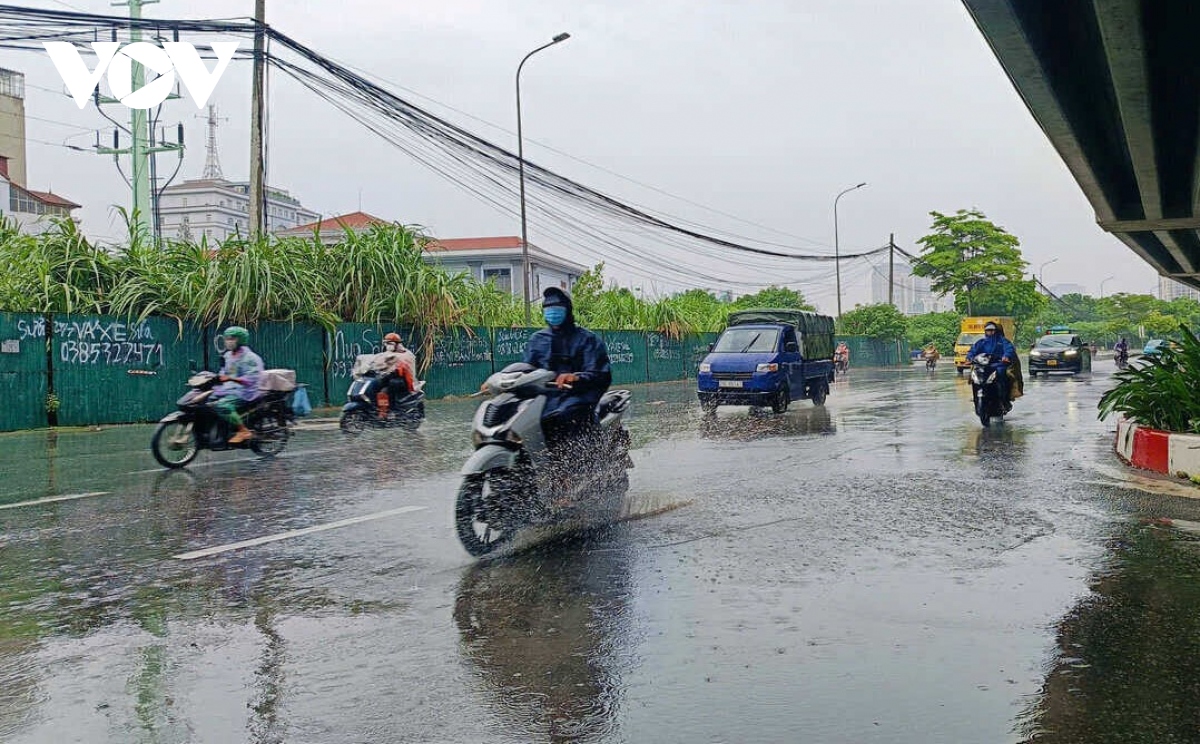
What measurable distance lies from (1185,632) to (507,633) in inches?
119

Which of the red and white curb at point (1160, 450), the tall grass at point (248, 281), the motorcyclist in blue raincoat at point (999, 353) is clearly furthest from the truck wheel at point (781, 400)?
the tall grass at point (248, 281)

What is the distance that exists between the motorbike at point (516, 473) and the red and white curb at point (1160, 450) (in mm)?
5620

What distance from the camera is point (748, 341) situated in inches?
782

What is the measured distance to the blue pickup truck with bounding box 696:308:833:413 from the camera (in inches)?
741

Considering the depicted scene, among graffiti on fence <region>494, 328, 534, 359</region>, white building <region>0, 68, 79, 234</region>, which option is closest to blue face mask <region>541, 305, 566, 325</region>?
graffiti on fence <region>494, 328, 534, 359</region>

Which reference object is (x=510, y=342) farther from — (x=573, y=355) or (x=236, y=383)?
(x=573, y=355)

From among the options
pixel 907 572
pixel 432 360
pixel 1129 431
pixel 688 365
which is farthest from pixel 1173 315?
pixel 907 572

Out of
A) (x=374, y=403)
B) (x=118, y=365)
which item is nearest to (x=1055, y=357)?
(x=374, y=403)

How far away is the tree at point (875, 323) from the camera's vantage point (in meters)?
67.1

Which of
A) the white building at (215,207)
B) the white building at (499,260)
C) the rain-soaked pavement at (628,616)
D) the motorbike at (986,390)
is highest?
the white building at (215,207)

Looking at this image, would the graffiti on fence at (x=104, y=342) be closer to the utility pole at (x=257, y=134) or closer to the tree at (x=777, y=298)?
the utility pole at (x=257, y=134)

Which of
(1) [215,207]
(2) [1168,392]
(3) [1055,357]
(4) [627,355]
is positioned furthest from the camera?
(1) [215,207]

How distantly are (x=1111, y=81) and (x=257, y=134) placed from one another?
1623 centimetres

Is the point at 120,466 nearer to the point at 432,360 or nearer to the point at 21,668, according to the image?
the point at 21,668
